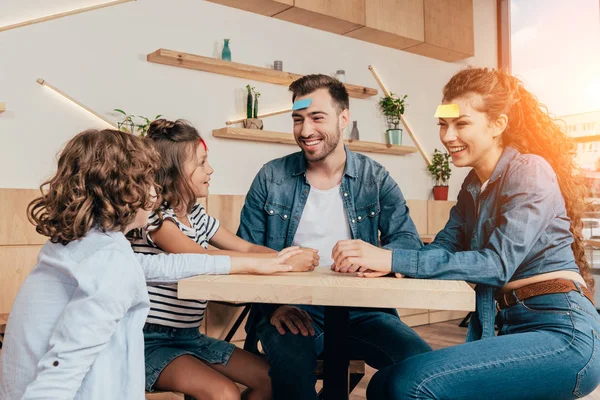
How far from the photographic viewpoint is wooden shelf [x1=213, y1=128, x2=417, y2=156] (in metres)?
4.15

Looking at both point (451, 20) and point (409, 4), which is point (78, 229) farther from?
point (451, 20)

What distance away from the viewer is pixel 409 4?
5.10 m

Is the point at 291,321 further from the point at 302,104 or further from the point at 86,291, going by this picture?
the point at 302,104

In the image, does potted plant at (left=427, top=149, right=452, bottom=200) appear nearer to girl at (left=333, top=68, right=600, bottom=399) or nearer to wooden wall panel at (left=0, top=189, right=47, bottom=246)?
wooden wall panel at (left=0, top=189, right=47, bottom=246)

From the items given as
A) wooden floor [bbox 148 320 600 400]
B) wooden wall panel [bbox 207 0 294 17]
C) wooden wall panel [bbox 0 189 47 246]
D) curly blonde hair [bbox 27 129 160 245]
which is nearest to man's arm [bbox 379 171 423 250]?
curly blonde hair [bbox 27 129 160 245]

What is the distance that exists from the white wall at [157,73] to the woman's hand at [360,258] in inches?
102

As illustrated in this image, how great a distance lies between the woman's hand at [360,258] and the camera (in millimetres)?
1381

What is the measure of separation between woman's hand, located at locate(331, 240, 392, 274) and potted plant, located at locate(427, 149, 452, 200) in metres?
4.22

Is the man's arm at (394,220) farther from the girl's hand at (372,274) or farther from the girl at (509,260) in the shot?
the girl's hand at (372,274)

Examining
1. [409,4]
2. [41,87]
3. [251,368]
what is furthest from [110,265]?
[409,4]

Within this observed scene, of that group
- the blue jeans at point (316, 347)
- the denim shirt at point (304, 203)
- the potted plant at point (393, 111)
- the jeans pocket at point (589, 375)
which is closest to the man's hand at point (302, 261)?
the blue jeans at point (316, 347)

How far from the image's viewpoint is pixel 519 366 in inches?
48.1

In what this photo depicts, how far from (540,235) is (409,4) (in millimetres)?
4140

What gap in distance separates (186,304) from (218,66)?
109 inches
